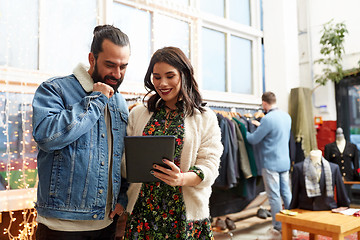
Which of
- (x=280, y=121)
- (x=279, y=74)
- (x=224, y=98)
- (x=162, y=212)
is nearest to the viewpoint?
→ (x=162, y=212)

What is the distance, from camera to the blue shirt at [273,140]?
11.9ft

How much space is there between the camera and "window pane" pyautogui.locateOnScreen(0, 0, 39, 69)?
101 inches

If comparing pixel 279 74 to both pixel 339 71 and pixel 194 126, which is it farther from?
pixel 194 126

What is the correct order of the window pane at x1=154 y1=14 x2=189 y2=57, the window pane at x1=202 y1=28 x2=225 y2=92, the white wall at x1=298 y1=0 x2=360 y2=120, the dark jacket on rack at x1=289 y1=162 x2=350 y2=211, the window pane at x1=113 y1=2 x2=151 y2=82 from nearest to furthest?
1. the dark jacket on rack at x1=289 y1=162 x2=350 y2=211
2. the window pane at x1=113 y1=2 x2=151 y2=82
3. the window pane at x1=154 y1=14 x2=189 y2=57
4. the window pane at x1=202 y1=28 x2=225 y2=92
5. the white wall at x1=298 y1=0 x2=360 y2=120

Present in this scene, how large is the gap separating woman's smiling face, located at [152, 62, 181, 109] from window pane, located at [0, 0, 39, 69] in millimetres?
1721

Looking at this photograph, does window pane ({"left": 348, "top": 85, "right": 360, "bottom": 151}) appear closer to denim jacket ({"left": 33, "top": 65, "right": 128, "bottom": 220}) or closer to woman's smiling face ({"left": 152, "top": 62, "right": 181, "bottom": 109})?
woman's smiling face ({"left": 152, "top": 62, "right": 181, "bottom": 109})

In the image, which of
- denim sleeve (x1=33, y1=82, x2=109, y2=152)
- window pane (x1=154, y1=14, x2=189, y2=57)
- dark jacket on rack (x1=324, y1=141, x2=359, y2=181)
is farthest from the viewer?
dark jacket on rack (x1=324, y1=141, x2=359, y2=181)

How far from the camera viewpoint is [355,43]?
540 cm

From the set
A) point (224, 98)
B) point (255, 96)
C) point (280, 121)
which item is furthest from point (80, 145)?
point (255, 96)

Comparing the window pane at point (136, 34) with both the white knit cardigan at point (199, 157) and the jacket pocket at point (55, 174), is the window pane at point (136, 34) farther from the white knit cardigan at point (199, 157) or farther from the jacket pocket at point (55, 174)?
the jacket pocket at point (55, 174)

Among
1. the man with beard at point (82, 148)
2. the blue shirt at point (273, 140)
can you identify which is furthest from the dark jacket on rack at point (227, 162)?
the man with beard at point (82, 148)

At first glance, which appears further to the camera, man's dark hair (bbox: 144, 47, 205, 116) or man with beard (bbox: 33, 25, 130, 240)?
man's dark hair (bbox: 144, 47, 205, 116)

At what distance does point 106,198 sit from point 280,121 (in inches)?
113

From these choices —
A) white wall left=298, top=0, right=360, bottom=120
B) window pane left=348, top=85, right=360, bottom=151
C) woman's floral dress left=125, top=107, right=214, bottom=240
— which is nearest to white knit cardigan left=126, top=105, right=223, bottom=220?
woman's floral dress left=125, top=107, right=214, bottom=240
